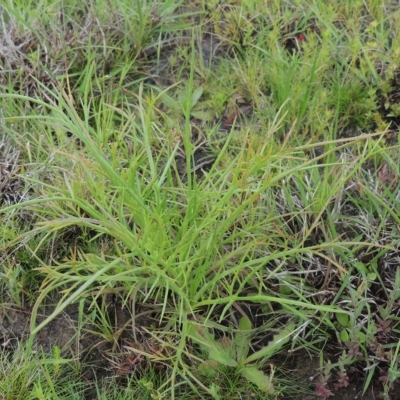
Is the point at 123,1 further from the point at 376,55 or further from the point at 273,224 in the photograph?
the point at 273,224

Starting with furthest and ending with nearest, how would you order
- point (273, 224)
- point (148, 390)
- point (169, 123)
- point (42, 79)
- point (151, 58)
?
point (151, 58), point (42, 79), point (169, 123), point (273, 224), point (148, 390)

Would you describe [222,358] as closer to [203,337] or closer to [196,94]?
[203,337]

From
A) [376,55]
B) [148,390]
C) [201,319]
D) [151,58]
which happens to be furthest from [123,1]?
[148,390]

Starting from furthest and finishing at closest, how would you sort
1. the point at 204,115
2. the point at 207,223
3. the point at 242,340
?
1. the point at 204,115
2. the point at 242,340
3. the point at 207,223

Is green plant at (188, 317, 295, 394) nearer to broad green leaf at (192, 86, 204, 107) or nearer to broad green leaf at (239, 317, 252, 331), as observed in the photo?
broad green leaf at (239, 317, 252, 331)

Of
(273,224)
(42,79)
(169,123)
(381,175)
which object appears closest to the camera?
(273,224)

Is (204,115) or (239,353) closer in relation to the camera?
(239,353)

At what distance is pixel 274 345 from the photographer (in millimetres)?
1435

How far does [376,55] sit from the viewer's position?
190cm

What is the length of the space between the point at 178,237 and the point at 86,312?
0.33 m

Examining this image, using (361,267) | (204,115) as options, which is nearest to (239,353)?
(361,267)

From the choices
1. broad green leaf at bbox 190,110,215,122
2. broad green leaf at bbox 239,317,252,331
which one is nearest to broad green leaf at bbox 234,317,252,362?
broad green leaf at bbox 239,317,252,331

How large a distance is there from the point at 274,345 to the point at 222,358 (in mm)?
135

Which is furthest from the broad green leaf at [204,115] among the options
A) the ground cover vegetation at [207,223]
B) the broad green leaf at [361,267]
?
the broad green leaf at [361,267]
